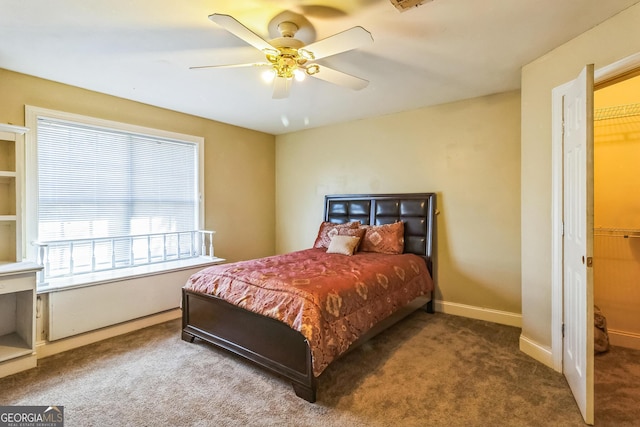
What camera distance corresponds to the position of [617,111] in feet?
8.77

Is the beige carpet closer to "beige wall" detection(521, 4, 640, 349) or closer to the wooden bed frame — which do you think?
the wooden bed frame

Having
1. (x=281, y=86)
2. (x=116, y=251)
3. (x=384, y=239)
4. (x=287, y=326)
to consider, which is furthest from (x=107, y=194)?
(x=384, y=239)

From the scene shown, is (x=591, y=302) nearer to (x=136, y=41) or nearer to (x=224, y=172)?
(x=136, y=41)

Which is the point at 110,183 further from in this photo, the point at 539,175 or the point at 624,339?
the point at 624,339

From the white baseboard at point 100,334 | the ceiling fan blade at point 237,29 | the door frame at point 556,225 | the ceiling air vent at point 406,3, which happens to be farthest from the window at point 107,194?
the door frame at point 556,225

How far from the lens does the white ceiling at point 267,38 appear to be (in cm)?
182

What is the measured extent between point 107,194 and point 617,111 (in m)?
4.98

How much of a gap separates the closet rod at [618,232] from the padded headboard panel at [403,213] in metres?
1.46

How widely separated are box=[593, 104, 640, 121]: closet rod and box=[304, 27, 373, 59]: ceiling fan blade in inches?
94.8

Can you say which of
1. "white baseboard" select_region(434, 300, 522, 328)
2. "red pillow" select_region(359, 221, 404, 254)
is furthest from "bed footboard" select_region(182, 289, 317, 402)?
"white baseboard" select_region(434, 300, 522, 328)

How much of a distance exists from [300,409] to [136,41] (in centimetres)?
273

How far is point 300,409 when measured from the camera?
6.26ft

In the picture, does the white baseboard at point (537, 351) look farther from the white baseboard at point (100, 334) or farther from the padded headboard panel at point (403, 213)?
the white baseboard at point (100, 334)

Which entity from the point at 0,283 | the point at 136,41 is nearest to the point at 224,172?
the point at 136,41
